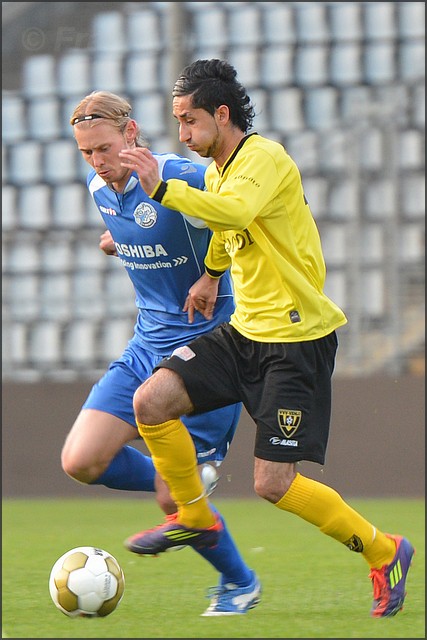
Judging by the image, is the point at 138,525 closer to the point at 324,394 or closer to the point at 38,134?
the point at 324,394

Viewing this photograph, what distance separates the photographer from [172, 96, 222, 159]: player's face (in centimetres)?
399

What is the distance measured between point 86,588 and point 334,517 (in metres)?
0.88

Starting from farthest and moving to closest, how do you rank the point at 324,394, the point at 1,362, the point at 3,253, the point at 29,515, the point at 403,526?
the point at 3,253 < the point at 1,362 < the point at 29,515 < the point at 403,526 < the point at 324,394

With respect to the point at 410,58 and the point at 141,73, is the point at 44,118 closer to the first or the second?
the point at 141,73

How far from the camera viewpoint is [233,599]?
14.1 feet

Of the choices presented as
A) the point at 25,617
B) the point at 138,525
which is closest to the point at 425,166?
the point at 138,525

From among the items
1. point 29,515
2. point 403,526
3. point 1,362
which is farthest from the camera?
point 1,362

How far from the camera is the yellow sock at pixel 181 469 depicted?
4.02 m

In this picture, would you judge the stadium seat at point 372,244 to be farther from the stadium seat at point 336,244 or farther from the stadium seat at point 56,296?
the stadium seat at point 56,296

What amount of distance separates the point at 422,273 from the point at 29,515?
404 centimetres

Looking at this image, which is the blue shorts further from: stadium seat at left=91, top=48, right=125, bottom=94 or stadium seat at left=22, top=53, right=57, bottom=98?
stadium seat at left=22, top=53, right=57, bottom=98

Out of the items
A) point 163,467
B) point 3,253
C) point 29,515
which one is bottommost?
point 29,515

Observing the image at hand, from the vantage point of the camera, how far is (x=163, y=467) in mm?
4090

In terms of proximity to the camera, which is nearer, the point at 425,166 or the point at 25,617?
the point at 25,617
